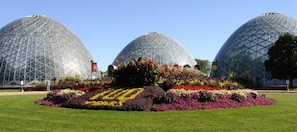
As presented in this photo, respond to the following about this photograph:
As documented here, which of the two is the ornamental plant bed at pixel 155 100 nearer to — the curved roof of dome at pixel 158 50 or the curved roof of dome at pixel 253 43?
the curved roof of dome at pixel 253 43

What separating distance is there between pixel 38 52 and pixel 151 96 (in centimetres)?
5424

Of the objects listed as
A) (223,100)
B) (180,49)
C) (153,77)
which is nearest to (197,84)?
(153,77)

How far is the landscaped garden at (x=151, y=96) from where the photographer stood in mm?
15609

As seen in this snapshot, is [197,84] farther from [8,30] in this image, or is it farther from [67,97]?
[8,30]

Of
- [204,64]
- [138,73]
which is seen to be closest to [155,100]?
[138,73]

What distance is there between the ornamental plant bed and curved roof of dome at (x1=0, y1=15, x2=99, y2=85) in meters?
47.5

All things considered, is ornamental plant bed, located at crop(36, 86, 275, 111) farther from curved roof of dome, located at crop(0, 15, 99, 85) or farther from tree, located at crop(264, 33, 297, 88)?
curved roof of dome, located at crop(0, 15, 99, 85)

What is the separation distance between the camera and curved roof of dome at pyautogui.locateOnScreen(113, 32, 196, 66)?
83.4m

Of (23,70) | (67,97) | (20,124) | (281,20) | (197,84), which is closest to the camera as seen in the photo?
(20,124)

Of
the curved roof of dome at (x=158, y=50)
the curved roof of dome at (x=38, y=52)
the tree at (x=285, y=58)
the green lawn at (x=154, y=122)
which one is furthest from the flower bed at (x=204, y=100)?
the curved roof of dome at (x=158, y=50)

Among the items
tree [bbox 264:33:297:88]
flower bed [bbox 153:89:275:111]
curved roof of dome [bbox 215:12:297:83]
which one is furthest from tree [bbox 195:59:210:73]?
flower bed [bbox 153:89:275:111]

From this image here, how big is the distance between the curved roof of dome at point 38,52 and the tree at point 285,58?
38.4 meters

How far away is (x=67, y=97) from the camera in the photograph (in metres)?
18.9

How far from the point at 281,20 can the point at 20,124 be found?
7051cm
